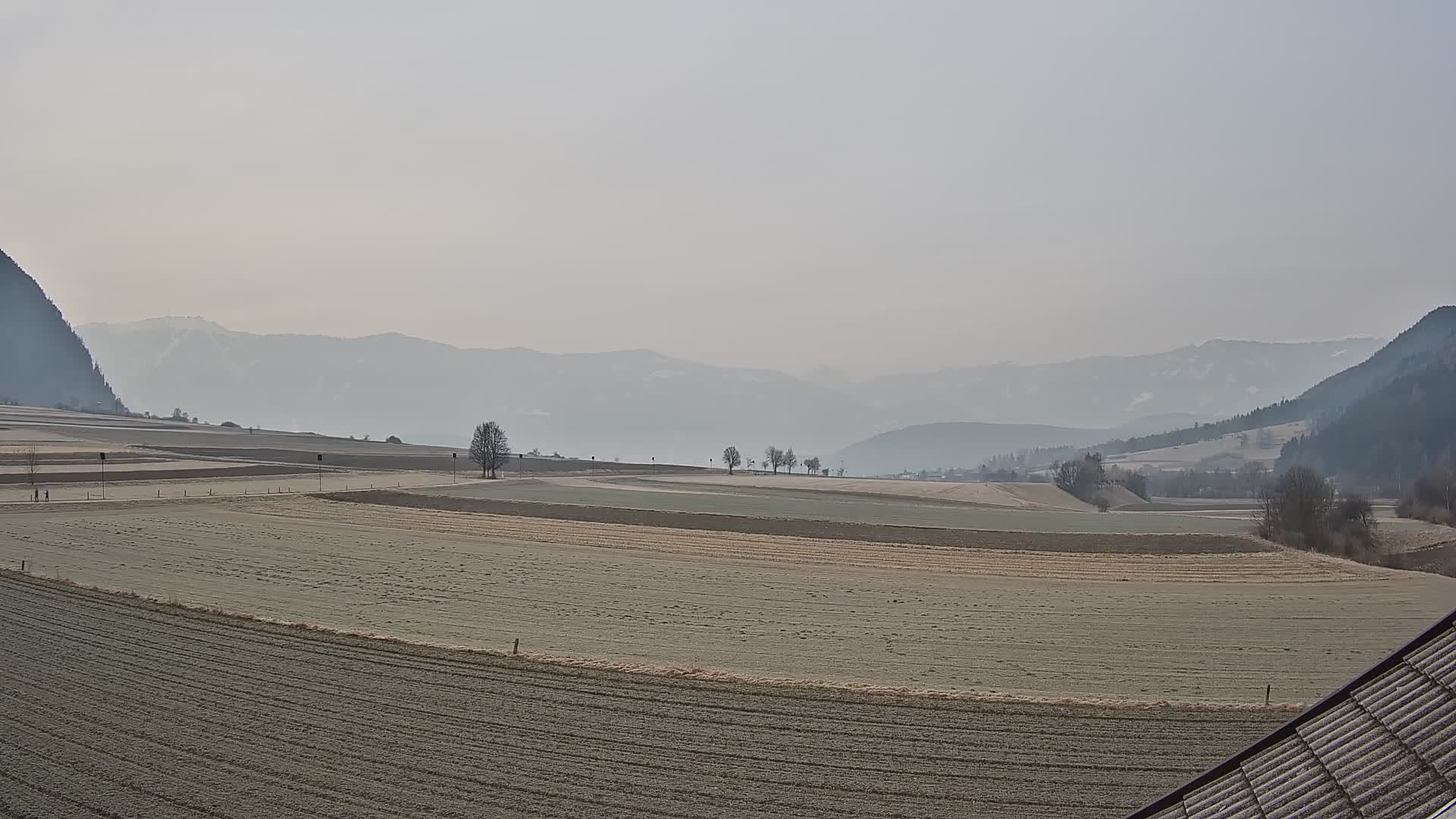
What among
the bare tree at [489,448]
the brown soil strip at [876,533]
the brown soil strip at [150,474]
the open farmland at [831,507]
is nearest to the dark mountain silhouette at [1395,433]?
the open farmland at [831,507]

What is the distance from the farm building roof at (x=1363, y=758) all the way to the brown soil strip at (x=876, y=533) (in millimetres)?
41451

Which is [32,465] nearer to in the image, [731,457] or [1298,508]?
[1298,508]

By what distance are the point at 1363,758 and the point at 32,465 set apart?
301ft

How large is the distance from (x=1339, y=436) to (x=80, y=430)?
692 ft

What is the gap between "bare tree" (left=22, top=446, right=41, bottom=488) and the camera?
241ft

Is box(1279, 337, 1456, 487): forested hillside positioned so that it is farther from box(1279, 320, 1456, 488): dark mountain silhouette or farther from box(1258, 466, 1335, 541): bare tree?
box(1258, 466, 1335, 541): bare tree

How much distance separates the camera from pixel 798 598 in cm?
3366

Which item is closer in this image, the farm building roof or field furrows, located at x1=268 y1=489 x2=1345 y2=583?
the farm building roof

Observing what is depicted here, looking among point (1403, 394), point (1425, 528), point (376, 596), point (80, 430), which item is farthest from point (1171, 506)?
point (80, 430)

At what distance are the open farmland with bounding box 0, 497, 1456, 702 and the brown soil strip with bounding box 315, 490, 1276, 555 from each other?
244cm

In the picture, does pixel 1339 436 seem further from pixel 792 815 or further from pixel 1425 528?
Answer: pixel 792 815

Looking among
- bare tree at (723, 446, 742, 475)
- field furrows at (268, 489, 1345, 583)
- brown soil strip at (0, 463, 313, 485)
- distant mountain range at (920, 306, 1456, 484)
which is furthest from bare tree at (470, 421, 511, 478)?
distant mountain range at (920, 306, 1456, 484)

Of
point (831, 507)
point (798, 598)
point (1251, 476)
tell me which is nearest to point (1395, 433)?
point (1251, 476)

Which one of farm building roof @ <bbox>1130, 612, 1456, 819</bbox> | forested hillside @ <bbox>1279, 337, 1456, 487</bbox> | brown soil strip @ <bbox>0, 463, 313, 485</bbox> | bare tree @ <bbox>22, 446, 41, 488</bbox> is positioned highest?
forested hillside @ <bbox>1279, 337, 1456, 487</bbox>
